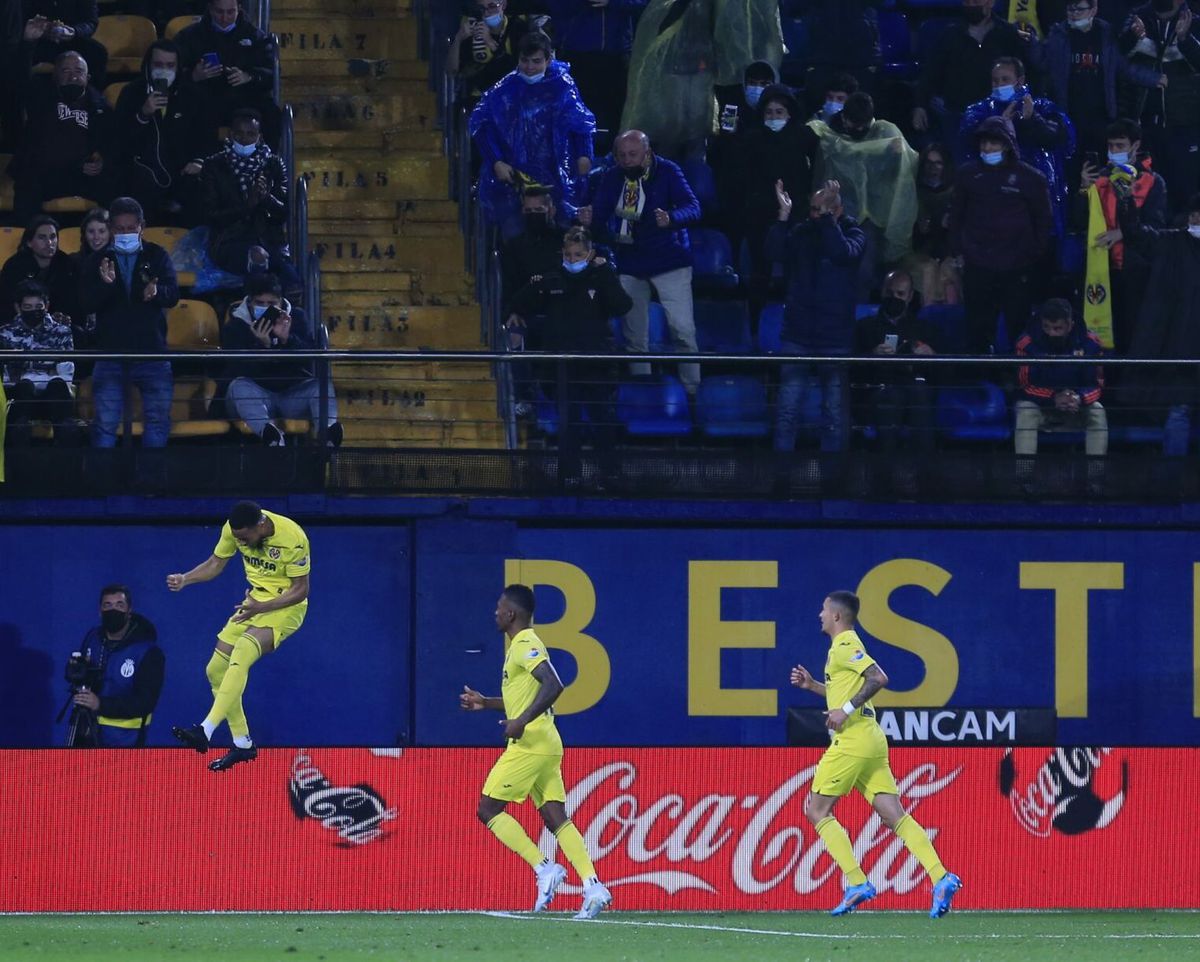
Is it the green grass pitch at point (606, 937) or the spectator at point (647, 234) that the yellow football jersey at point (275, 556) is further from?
the spectator at point (647, 234)

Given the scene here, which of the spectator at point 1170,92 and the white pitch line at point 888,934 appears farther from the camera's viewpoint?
the spectator at point 1170,92

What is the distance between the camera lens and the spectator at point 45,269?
54.2ft

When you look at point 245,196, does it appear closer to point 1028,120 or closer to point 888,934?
point 1028,120

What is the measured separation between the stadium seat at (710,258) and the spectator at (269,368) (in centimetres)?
306

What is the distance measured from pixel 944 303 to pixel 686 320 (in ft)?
6.50

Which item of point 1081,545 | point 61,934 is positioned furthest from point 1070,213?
point 61,934

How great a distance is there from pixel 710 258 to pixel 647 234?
103 centimetres

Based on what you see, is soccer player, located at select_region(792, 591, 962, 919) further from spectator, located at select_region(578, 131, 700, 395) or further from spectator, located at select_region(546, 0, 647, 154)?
spectator, located at select_region(546, 0, 647, 154)

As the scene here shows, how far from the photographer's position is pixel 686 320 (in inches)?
669

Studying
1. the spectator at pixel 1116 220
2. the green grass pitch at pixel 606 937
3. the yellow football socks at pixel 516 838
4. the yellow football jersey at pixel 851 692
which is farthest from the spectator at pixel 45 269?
the spectator at pixel 1116 220

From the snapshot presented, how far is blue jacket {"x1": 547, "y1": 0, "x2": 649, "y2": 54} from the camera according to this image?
18.8 meters

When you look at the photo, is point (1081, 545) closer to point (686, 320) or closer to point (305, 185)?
point (686, 320)

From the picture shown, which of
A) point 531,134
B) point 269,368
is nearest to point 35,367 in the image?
point 269,368

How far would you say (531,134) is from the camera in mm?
17516
